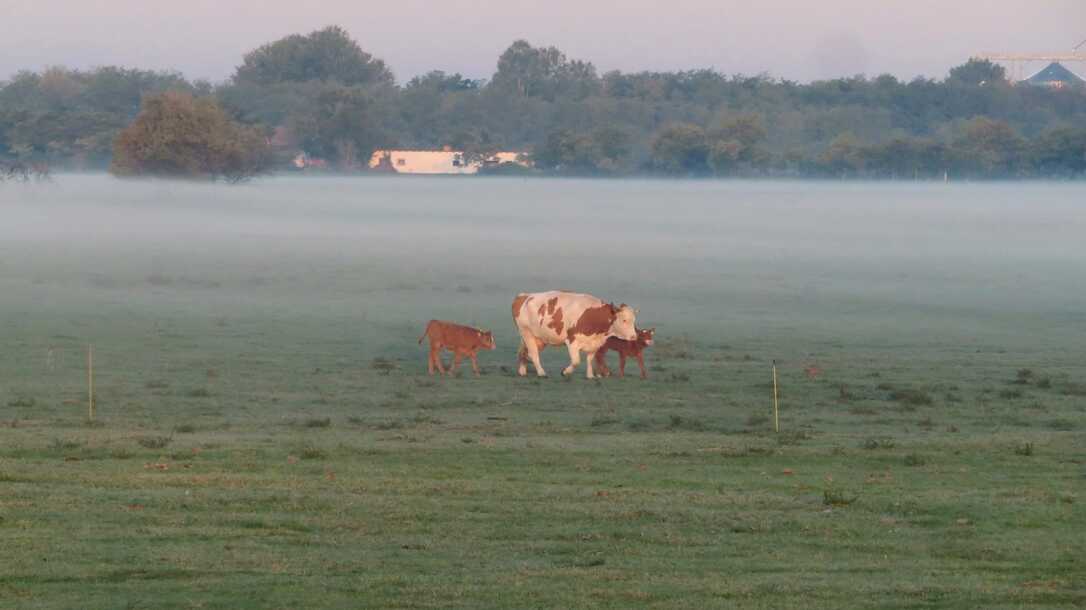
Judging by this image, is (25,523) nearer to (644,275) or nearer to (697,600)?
(697,600)

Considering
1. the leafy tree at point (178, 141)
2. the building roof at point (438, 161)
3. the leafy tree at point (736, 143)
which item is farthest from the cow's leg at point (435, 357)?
the building roof at point (438, 161)

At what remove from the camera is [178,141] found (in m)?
103

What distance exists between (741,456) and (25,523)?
24.6 ft

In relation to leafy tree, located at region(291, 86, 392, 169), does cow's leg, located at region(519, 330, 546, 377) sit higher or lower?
lower

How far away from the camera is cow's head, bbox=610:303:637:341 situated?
88.1 ft

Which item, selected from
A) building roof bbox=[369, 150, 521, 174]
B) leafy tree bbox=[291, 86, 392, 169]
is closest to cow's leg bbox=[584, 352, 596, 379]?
leafy tree bbox=[291, 86, 392, 169]

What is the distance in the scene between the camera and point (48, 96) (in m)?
185

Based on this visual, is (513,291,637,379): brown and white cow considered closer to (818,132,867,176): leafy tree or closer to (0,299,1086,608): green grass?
(0,299,1086,608): green grass

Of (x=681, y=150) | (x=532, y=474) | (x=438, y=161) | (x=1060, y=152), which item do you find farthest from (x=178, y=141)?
(x=1060, y=152)

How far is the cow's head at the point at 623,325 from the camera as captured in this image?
2686cm

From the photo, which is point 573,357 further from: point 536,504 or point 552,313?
point 536,504

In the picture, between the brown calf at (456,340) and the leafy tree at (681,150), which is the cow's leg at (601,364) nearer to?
the brown calf at (456,340)

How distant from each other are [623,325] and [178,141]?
262 ft

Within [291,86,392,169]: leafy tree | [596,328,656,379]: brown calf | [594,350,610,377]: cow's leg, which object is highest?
[291,86,392,169]: leafy tree
